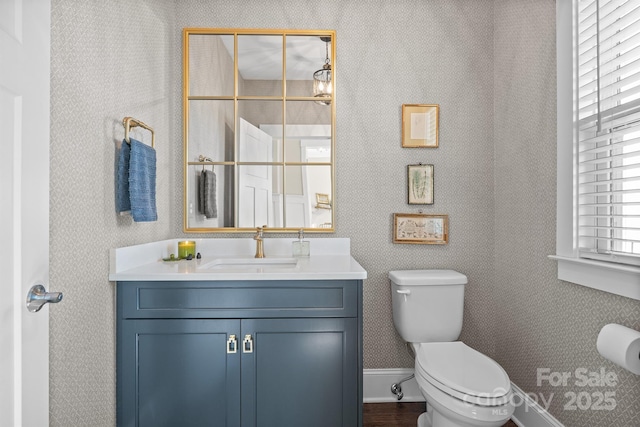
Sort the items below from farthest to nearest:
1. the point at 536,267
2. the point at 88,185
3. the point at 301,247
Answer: the point at 301,247
the point at 536,267
the point at 88,185

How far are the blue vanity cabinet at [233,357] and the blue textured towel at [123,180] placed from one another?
338 millimetres

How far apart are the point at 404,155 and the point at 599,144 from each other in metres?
0.98

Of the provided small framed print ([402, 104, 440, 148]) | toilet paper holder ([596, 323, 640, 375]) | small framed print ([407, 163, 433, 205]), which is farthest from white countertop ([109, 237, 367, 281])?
toilet paper holder ([596, 323, 640, 375])

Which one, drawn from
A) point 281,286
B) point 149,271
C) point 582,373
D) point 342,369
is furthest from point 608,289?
point 149,271

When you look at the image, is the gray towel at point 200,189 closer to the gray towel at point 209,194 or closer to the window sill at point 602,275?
the gray towel at point 209,194

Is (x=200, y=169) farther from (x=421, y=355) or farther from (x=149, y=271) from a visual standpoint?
(x=421, y=355)

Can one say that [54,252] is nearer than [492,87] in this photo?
Yes

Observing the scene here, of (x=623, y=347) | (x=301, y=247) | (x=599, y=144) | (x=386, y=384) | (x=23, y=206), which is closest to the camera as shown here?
(x=23, y=206)

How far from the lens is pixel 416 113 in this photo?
2.24 m

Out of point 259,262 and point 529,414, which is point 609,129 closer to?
point 529,414

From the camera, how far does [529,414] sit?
1.85 meters

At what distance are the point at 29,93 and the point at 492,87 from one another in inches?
89.9

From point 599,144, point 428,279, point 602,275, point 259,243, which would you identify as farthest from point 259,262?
point 599,144

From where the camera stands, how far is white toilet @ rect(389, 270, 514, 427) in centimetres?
139
